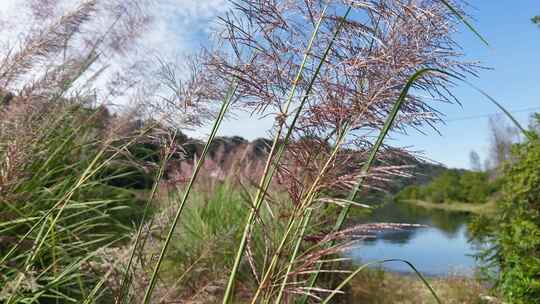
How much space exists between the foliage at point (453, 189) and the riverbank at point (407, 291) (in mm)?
30871

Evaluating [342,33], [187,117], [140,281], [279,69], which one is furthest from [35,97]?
[342,33]

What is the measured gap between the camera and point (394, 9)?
1.04m

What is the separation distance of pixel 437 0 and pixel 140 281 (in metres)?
1.07

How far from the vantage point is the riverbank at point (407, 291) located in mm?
4535

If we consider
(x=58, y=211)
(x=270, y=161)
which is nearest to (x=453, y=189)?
(x=58, y=211)

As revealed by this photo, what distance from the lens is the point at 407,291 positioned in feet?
16.8

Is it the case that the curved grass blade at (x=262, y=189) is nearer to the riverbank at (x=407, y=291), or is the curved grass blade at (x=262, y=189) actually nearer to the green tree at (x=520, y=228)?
the green tree at (x=520, y=228)

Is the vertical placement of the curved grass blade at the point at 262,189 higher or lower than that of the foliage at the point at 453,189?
lower

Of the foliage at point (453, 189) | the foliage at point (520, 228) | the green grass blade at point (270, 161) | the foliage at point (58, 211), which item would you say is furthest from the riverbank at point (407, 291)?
the foliage at point (453, 189)

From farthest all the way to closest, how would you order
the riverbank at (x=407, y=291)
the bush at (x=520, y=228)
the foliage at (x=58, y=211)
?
the riverbank at (x=407, y=291)
the bush at (x=520, y=228)
the foliage at (x=58, y=211)

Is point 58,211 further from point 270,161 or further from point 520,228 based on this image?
point 520,228

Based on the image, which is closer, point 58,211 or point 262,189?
point 262,189

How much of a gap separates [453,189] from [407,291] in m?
40.0

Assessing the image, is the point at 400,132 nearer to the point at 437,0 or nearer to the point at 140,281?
the point at 437,0
